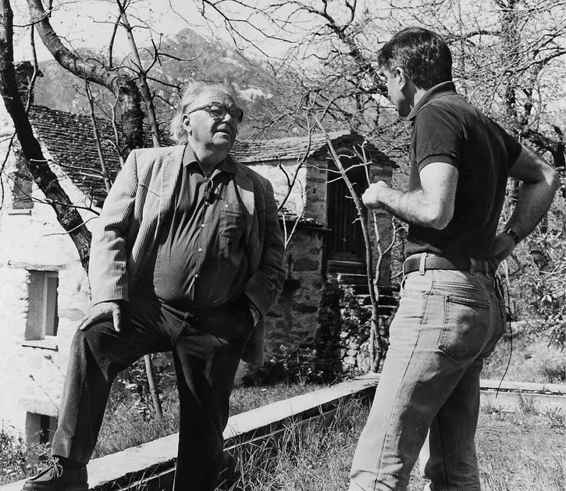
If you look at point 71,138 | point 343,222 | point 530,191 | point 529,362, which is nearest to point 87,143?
point 71,138

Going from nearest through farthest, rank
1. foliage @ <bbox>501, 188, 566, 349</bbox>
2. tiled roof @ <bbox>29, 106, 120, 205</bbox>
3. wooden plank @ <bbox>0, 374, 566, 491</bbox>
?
wooden plank @ <bbox>0, 374, 566, 491</bbox> → foliage @ <bbox>501, 188, 566, 349</bbox> → tiled roof @ <bbox>29, 106, 120, 205</bbox>

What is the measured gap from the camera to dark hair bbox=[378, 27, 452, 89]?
2.13 metres

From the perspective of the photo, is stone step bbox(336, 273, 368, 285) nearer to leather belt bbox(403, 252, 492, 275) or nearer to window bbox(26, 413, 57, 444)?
window bbox(26, 413, 57, 444)

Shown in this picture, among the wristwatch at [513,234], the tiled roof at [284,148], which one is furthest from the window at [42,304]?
the wristwatch at [513,234]

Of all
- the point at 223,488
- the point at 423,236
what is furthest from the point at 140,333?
the point at 423,236

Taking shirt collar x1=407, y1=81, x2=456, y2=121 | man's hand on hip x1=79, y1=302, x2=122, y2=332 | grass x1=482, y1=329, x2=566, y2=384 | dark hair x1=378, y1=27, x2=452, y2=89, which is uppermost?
dark hair x1=378, y1=27, x2=452, y2=89

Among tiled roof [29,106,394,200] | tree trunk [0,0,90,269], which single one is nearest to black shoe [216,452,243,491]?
tree trunk [0,0,90,269]

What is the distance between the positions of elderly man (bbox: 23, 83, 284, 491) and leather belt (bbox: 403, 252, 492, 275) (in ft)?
2.50

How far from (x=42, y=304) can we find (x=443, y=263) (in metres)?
12.4

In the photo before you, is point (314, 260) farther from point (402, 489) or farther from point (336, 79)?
point (402, 489)

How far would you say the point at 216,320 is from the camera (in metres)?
2.60

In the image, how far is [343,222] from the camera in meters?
14.4

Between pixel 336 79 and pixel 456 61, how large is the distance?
130 inches

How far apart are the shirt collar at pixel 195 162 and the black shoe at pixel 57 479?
1.15m
